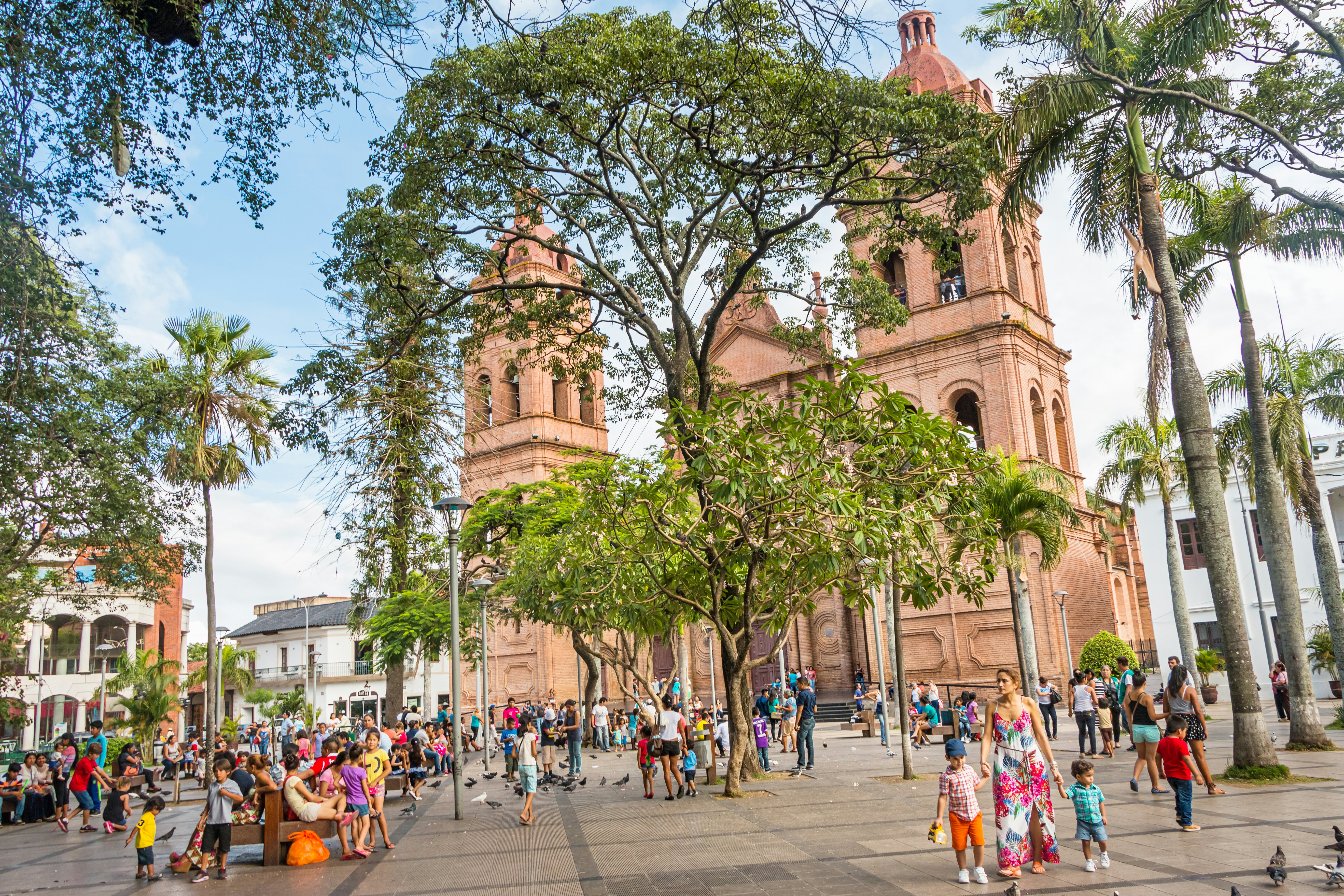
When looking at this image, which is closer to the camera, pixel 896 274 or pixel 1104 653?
pixel 1104 653

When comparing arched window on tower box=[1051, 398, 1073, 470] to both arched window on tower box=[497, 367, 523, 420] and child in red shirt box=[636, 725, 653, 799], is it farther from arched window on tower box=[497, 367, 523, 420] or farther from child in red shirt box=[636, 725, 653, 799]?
child in red shirt box=[636, 725, 653, 799]

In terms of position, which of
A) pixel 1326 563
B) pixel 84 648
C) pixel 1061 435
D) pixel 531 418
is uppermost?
pixel 531 418

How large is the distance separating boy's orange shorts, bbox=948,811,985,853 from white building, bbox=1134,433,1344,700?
29333 millimetres

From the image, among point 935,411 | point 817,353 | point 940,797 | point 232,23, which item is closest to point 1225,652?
point 940,797

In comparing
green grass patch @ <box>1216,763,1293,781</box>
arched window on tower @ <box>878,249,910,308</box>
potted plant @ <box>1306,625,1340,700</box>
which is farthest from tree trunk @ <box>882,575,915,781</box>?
arched window on tower @ <box>878,249,910,308</box>

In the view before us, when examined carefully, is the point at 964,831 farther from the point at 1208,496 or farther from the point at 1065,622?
the point at 1065,622

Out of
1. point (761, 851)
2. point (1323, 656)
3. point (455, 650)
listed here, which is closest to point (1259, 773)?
point (761, 851)

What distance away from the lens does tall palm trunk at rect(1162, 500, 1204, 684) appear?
23188mm

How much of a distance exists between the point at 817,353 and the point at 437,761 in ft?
62.8

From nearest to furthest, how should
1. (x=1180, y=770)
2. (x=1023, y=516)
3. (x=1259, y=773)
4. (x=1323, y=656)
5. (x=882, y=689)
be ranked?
(x=1180, y=770) < (x=1259, y=773) < (x=1023, y=516) < (x=882, y=689) < (x=1323, y=656)

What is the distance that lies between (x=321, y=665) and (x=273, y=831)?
177 feet

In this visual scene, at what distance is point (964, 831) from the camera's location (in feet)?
24.4

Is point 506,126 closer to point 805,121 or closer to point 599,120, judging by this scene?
point 599,120

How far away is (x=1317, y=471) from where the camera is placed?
34.8 m
